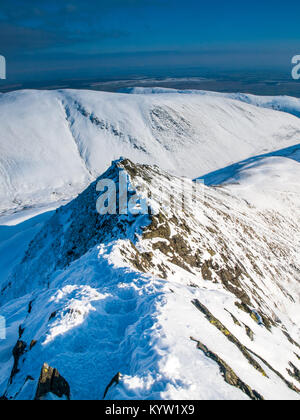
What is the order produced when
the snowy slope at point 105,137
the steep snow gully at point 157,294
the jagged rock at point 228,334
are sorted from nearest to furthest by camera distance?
the steep snow gully at point 157,294
the jagged rock at point 228,334
the snowy slope at point 105,137

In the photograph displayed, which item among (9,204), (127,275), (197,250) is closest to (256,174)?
(197,250)

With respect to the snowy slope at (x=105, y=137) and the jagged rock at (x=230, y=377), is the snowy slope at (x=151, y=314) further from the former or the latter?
the snowy slope at (x=105, y=137)

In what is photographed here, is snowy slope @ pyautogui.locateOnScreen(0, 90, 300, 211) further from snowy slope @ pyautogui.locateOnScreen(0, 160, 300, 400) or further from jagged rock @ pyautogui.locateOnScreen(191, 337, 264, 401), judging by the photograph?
jagged rock @ pyautogui.locateOnScreen(191, 337, 264, 401)

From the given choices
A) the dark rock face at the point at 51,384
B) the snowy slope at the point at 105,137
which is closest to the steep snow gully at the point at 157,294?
the dark rock face at the point at 51,384

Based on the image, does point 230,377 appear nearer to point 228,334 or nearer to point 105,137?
point 228,334

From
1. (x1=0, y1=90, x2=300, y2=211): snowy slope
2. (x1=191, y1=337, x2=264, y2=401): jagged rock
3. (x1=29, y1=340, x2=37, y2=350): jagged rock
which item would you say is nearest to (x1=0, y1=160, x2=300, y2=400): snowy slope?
(x1=191, y1=337, x2=264, y2=401): jagged rock

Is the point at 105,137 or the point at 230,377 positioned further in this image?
the point at 105,137

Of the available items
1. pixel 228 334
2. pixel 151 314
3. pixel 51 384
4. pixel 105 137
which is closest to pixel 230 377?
pixel 151 314
